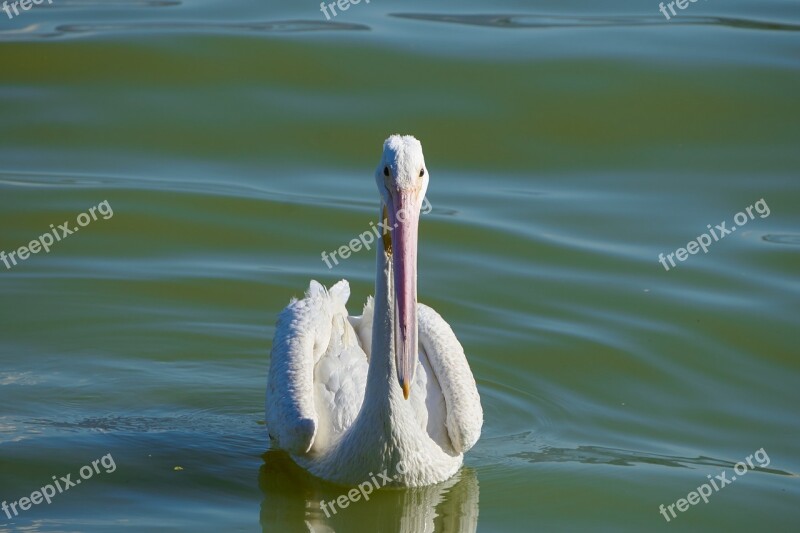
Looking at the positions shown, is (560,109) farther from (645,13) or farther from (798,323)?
(798,323)

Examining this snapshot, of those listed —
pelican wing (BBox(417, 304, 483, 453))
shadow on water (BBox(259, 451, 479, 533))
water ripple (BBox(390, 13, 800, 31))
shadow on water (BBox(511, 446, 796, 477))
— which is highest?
water ripple (BBox(390, 13, 800, 31))

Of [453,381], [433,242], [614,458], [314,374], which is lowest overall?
[614,458]

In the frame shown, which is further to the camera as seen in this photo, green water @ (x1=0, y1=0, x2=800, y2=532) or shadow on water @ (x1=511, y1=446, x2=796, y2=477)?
shadow on water @ (x1=511, y1=446, x2=796, y2=477)

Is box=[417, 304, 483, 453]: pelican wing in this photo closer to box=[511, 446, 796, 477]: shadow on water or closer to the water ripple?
box=[511, 446, 796, 477]: shadow on water

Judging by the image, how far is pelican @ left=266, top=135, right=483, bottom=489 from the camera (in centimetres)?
591

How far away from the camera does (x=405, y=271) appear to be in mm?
5902

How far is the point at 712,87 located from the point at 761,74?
514 mm

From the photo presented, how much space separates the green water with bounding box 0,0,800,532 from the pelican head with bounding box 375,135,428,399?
1.03 metres

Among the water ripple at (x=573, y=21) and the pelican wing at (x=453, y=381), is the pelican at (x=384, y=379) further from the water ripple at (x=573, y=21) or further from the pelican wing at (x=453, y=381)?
the water ripple at (x=573, y=21)

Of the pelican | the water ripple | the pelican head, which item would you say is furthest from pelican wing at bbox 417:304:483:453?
the water ripple

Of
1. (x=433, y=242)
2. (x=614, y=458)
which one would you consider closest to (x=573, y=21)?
(x=433, y=242)

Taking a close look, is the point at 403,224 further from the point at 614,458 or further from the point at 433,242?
the point at 433,242

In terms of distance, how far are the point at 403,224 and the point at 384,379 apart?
2.71ft

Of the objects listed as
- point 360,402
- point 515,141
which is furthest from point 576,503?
point 515,141
